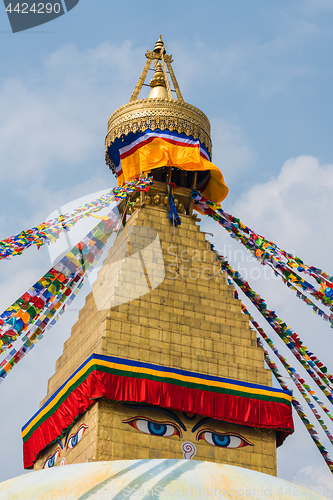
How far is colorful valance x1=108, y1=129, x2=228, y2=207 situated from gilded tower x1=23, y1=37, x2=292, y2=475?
43mm

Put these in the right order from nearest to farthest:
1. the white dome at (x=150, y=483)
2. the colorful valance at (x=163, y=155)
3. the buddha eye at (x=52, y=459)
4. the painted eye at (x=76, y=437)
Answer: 1. the white dome at (x=150, y=483)
2. the painted eye at (x=76, y=437)
3. the buddha eye at (x=52, y=459)
4. the colorful valance at (x=163, y=155)

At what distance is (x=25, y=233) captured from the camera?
15.0m

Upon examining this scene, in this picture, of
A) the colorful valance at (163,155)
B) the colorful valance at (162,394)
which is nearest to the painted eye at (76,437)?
A: the colorful valance at (162,394)

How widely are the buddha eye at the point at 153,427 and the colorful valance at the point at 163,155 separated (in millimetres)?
6739

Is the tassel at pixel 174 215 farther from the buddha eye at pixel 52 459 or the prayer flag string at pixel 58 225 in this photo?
the buddha eye at pixel 52 459

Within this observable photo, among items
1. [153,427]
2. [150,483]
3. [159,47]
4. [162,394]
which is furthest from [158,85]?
[150,483]

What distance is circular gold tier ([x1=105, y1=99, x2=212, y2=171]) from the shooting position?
19.3 meters

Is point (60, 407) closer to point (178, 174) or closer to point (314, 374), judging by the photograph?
point (314, 374)

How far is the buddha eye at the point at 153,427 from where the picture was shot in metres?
14.5

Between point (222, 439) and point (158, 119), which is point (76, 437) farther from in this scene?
point (158, 119)

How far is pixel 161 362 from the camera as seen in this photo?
15219 millimetres

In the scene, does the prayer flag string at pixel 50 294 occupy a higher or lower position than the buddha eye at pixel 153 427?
higher

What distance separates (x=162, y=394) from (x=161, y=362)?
2.73 ft

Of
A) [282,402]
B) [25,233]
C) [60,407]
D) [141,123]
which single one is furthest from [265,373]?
[141,123]
